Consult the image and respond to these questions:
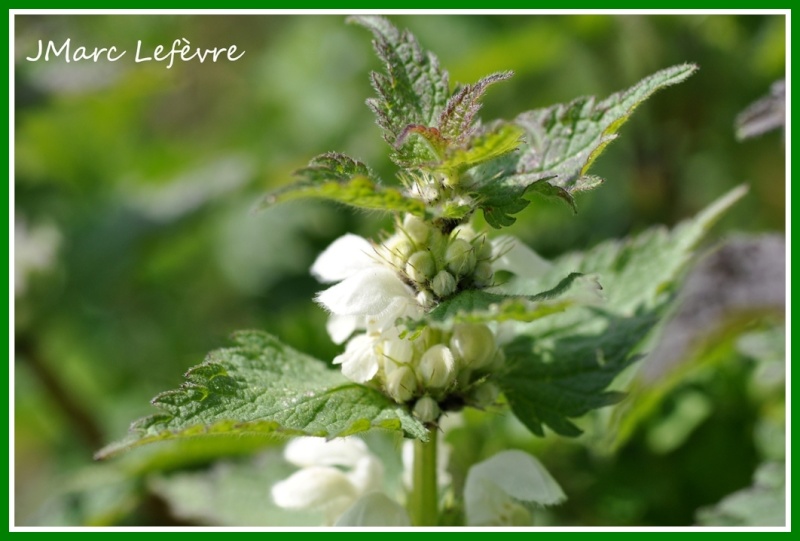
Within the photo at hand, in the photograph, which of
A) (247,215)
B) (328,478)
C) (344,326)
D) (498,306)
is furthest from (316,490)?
(247,215)

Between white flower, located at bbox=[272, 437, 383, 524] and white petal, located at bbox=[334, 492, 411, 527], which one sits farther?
white flower, located at bbox=[272, 437, 383, 524]

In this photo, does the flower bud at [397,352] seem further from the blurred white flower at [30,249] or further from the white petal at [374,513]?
the blurred white flower at [30,249]

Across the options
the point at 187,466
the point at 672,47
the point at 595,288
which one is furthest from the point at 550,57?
the point at 595,288

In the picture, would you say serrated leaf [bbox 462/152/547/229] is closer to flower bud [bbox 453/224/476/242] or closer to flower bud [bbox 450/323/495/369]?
flower bud [bbox 453/224/476/242]

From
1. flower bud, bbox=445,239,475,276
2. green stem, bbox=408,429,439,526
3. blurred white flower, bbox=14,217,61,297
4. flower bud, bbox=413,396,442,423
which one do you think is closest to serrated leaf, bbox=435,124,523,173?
flower bud, bbox=445,239,475,276

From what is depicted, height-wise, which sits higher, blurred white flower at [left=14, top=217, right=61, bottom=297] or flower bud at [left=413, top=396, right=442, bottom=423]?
blurred white flower at [left=14, top=217, right=61, bottom=297]

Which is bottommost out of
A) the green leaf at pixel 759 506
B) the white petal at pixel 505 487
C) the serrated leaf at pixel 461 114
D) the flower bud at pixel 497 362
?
the green leaf at pixel 759 506

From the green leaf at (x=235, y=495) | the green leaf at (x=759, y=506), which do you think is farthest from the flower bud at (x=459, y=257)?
the green leaf at (x=759, y=506)
